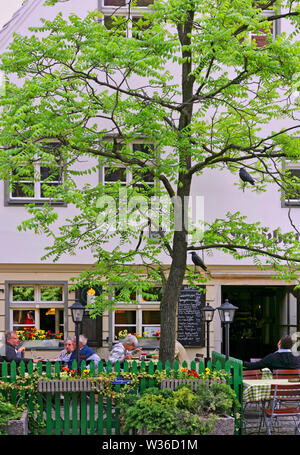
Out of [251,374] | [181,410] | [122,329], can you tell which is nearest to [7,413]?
[181,410]

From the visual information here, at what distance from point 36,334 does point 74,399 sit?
7.25 m

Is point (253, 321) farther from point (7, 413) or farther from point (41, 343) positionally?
point (7, 413)

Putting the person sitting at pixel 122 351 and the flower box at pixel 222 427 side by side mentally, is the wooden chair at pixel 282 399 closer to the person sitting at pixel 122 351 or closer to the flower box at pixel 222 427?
the flower box at pixel 222 427

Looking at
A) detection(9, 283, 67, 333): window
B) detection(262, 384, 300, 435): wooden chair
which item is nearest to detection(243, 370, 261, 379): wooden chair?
detection(262, 384, 300, 435): wooden chair

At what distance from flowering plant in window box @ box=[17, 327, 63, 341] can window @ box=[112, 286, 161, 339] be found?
57.8 inches

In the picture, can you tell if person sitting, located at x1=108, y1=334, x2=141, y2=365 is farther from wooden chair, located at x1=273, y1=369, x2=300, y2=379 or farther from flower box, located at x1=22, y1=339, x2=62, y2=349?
flower box, located at x1=22, y1=339, x2=62, y2=349

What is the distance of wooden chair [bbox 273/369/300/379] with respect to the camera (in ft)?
42.3

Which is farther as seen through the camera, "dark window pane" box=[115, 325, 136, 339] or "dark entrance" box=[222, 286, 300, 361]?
"dark entrance" box=[222, 286, 300, 361]

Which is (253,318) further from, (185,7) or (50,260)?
(185,7)

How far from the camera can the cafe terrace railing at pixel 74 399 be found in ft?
34.1

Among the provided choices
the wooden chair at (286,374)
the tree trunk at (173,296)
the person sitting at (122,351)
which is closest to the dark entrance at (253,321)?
the person sitting at (122,351)

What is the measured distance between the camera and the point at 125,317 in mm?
18391

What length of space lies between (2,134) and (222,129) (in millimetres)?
4636

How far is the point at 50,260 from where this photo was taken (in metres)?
17.8
